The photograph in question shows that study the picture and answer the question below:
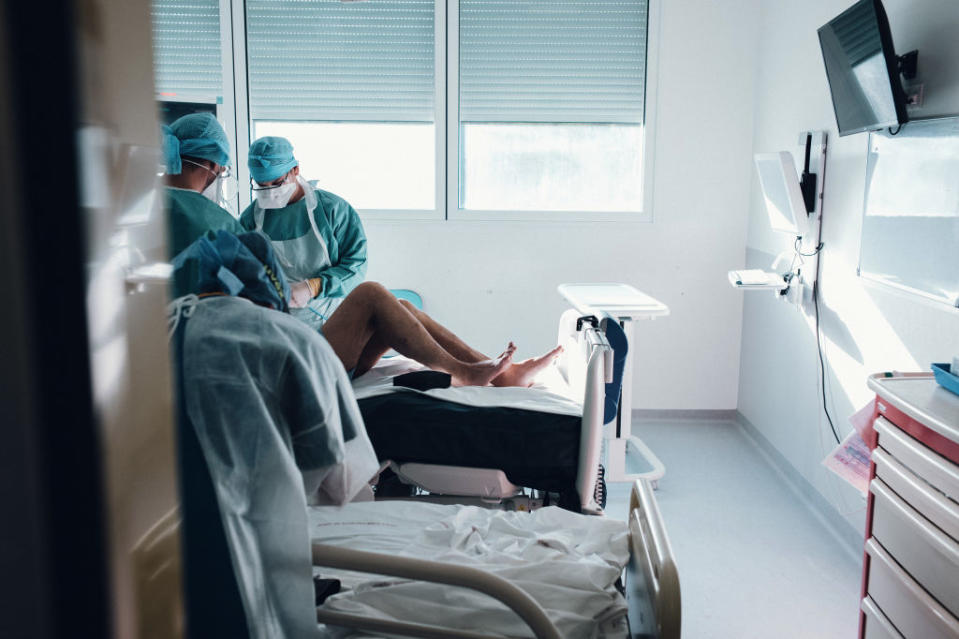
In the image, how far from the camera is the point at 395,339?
271 centimetres

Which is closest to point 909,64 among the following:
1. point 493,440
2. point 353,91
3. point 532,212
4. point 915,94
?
point 915,94

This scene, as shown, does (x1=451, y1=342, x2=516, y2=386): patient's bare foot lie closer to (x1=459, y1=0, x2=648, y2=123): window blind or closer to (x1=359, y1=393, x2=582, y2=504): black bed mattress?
(x1=359, y1=393, x2=582, y2=504): black bed mattress

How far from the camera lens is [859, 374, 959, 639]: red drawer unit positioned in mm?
1619

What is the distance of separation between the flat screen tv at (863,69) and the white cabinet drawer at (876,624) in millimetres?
1392

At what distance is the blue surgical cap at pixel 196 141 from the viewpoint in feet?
7.98

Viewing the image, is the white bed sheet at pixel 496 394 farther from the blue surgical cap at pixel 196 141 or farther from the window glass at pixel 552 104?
the window glass at pixel 552 104

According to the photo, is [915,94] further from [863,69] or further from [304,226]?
[304,226]

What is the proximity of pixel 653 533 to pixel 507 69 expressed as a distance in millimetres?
3303

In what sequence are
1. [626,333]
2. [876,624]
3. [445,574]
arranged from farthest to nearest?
[626,333] → [876,624] → [445,574]

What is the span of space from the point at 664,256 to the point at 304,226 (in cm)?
215

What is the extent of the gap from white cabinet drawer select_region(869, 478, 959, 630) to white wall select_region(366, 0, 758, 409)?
97.1 inches

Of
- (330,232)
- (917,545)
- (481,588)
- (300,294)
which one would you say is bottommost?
(917,545)

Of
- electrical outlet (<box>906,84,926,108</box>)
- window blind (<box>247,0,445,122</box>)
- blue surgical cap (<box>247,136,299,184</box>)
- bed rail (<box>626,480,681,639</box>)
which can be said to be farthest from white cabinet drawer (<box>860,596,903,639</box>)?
window blind (<box>247,0,445,122</box>)

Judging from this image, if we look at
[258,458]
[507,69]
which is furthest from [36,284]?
[507,69]
